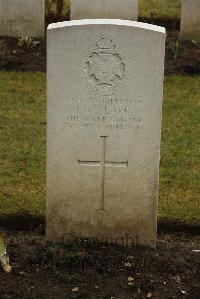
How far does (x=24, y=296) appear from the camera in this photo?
4215 millimetres

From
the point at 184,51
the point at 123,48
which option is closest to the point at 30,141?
the point at 123,48

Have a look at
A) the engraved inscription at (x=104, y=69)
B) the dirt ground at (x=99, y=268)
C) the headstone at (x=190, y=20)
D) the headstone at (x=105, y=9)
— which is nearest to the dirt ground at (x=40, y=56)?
the headstone at (x=190, y=20)

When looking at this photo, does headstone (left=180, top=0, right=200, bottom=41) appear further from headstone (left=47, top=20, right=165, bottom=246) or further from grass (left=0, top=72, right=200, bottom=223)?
headstone (left=47, top=20, right=165, bottom=246)

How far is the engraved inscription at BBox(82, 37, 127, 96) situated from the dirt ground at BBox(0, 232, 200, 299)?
3.52ft

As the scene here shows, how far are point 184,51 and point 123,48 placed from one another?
5782mm

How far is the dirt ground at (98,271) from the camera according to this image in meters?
4.28

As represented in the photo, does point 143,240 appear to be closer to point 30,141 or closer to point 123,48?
point 123,48

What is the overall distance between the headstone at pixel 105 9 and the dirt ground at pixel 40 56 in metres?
0.69

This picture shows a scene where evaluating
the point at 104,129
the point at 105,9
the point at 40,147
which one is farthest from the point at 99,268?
the point at 105,9

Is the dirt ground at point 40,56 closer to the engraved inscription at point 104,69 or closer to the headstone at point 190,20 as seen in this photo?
the headstone at point 190,20

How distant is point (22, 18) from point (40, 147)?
4.10m

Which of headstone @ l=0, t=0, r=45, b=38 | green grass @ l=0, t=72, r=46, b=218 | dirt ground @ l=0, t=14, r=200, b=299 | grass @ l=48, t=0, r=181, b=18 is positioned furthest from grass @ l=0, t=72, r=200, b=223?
grass @ l=48, t=0, r=181, b=18

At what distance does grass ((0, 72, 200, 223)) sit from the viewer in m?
5.57

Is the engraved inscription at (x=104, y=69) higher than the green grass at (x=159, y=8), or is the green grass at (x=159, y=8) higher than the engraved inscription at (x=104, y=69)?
the green grass at (x=159, y=8)
